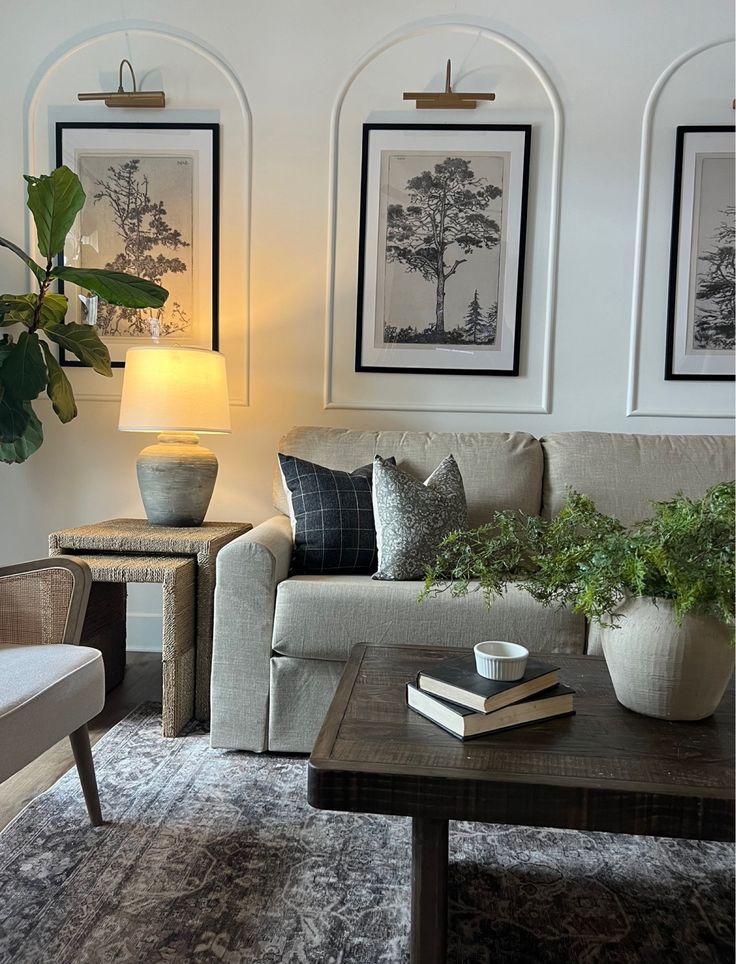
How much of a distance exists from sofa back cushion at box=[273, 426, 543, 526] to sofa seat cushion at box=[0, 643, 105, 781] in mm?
A: 1162

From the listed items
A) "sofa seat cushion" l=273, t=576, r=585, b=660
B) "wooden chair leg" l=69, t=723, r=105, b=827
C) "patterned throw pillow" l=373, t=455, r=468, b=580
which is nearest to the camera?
"wooden chair leg" l=69, t=723, r=105, b=827

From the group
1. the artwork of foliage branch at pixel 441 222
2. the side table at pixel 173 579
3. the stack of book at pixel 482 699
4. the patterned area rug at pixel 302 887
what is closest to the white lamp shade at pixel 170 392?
the side table at pixel 173 579

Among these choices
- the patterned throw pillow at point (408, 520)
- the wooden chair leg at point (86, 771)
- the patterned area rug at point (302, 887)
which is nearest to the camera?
the patterned area rug at point (302, 887)

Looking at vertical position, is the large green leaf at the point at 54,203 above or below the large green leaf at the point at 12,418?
above

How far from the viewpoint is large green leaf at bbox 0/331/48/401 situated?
251 cm

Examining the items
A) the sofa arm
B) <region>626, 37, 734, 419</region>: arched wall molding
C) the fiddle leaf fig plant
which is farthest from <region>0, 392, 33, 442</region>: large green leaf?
<region>626, 37, 734, 419</region>: arched wall molding

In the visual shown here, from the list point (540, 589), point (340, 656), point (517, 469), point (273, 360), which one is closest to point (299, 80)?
point (273, 360)

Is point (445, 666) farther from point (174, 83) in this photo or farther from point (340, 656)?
point (174, 83)

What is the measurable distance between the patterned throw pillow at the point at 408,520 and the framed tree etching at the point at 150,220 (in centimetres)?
121

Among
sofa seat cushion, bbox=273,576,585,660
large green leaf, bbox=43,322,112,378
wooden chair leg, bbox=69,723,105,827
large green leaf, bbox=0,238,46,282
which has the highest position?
large green leaf, bbox=0,238,46,282

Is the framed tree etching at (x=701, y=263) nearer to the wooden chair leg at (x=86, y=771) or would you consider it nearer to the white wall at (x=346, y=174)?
the white wall at (x=346, y=174)

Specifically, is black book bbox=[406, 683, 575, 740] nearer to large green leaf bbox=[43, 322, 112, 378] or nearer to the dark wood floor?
the dark wood floor

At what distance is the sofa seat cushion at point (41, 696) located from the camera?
1.35m

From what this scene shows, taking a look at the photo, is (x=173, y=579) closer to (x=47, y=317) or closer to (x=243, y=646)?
(x=243, y=646)
